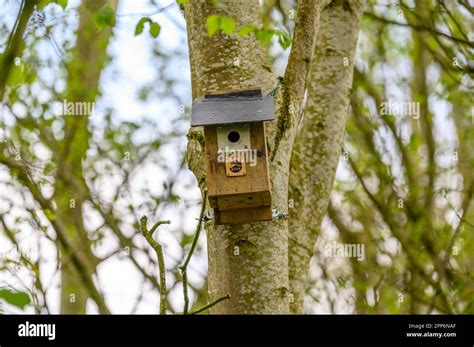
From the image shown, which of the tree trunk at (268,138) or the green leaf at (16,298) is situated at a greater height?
the tree trunk at (268,138)

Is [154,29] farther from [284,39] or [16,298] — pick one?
[16,298]

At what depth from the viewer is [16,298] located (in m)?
1.89

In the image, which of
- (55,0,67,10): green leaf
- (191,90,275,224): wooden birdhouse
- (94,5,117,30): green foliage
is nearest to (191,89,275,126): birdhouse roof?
(191,90,275,224): wooden birdhouse

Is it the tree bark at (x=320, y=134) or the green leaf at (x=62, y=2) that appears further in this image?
the tree bark at (x=320, y=134)

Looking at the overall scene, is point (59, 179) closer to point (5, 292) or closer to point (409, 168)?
point (409, 168)

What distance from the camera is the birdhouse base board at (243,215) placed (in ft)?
11.2

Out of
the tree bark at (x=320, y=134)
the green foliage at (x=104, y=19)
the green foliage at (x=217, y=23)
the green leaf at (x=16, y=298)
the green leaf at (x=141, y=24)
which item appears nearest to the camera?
the green leaf at (x=16, y=298)

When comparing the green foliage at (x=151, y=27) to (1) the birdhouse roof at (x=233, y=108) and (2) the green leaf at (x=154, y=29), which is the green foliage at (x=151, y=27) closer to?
(2) the green leaf at (x=154, y=29)

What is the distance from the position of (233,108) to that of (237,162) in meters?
0.25

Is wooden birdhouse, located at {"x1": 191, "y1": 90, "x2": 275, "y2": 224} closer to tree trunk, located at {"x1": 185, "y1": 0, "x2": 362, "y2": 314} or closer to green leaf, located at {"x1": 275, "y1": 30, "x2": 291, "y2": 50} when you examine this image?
tree trunk, located at {"x1": 185, "y1": 0, "x2": 362, "y2": 314}

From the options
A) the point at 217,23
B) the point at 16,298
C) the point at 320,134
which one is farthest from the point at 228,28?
the point at 16,298

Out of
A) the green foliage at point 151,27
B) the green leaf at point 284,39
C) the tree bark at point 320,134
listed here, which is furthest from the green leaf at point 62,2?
the tree bark at point 320,134

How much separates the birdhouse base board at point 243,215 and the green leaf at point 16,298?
1.60 m

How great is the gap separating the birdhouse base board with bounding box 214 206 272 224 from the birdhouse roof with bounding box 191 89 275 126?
419mm
